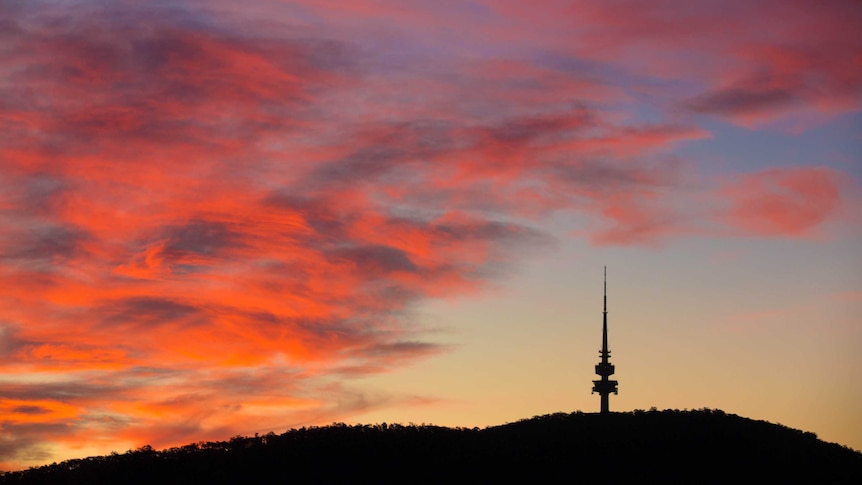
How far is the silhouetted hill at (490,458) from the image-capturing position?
66.2 m

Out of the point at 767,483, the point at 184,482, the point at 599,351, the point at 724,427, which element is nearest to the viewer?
the point at 184,482

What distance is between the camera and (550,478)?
66.8 m

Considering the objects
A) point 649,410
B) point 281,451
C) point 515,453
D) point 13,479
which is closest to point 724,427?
point 649,410

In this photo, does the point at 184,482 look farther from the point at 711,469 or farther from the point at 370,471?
the point at 711,469

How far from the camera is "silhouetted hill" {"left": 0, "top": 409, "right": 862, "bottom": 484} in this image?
6619 cm

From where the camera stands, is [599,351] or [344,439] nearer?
[344,439]

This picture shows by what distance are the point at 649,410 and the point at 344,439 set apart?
23526mm

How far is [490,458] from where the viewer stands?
69438mm

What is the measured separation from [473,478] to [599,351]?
48.8m

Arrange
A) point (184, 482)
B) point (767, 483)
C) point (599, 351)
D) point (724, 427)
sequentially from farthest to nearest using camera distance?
1. point (599, 351)
2. point (724, 427)
3. point (767, 483)
4. point (184, 482)

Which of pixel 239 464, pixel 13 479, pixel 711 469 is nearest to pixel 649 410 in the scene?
pixel 711 469

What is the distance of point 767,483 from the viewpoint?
68.6m

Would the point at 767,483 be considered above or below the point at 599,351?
below

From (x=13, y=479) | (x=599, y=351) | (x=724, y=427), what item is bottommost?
(x=13, y=479)
